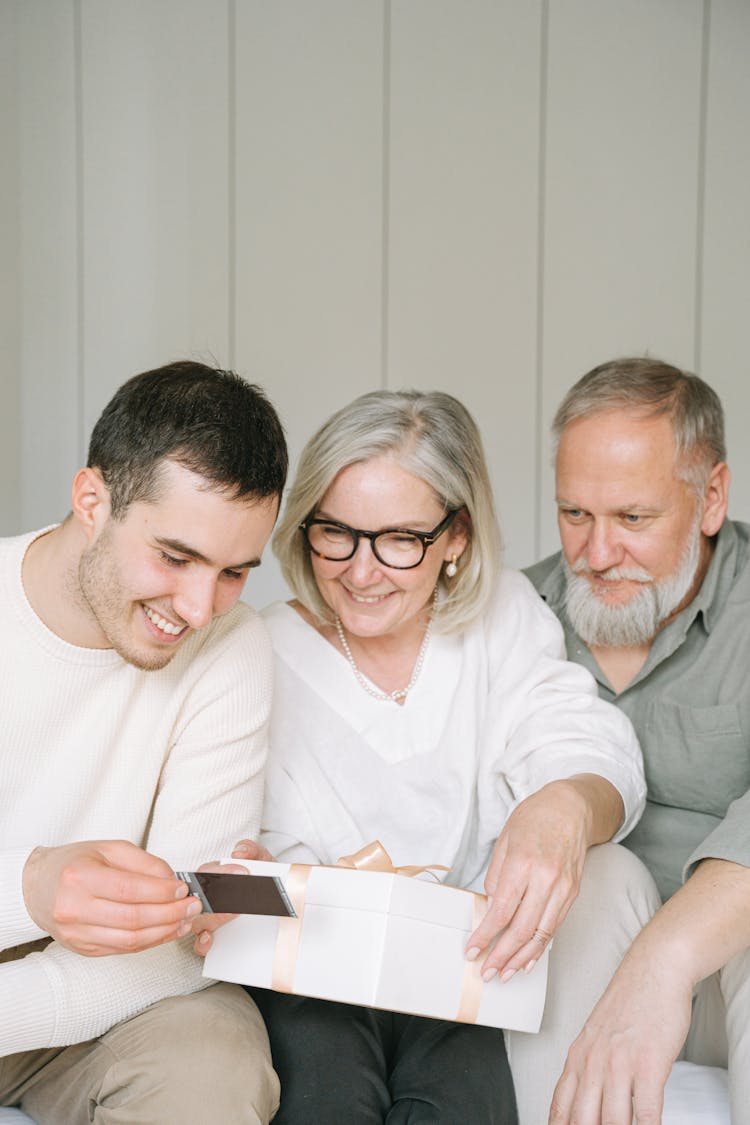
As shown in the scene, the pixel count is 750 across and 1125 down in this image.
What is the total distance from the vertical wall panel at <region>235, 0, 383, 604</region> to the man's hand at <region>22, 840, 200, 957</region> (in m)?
2.16

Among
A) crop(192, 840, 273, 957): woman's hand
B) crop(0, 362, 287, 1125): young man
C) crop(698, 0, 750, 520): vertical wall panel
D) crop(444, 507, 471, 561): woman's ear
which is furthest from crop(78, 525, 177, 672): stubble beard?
crop(698, 0, 750, 520): vertical wall panel

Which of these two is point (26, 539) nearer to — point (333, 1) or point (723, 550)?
point (723, 550)

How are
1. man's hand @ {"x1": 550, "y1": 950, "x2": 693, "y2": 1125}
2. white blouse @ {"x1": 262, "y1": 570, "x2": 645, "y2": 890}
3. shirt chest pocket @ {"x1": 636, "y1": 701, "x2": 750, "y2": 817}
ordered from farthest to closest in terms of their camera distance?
shirt chest pocket @ {"x1": 636, "y1": 701, "x2": 750, "y2": 817}, white blouse @ {"x1": 262, "y1": 570, "x2": 645, "y2": 890}, man's hand @ {"x1": 550, "y1": 950, "x2": 693, "y2": 1125}

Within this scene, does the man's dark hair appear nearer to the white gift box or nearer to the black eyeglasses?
the black eyeglasses

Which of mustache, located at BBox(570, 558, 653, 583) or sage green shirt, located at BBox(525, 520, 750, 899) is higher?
mustache, located at BBox(570, 558, 653, 583)

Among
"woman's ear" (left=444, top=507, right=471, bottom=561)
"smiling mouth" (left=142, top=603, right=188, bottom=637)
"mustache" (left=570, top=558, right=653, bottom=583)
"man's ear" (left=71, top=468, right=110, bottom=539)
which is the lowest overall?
"mustache" (left=570, top=558, right=653, bottom=583)

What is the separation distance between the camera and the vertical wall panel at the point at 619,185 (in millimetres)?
3531

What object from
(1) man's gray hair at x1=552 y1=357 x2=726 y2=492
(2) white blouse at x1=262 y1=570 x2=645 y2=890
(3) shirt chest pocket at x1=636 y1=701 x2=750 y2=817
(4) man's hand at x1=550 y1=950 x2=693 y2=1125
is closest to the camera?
(4) man's hand at x1=550 y1=950 x2=693 y2=1125

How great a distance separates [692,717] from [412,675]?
48 cm

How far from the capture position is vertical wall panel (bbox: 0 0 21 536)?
134 inches

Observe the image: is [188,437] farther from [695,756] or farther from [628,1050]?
[695,756]

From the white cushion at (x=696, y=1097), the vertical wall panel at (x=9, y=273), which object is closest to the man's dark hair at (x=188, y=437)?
the white cushion at (x=696, y=1097)

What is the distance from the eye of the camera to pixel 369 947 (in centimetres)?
150

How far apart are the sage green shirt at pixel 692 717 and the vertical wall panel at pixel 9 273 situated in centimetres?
187
